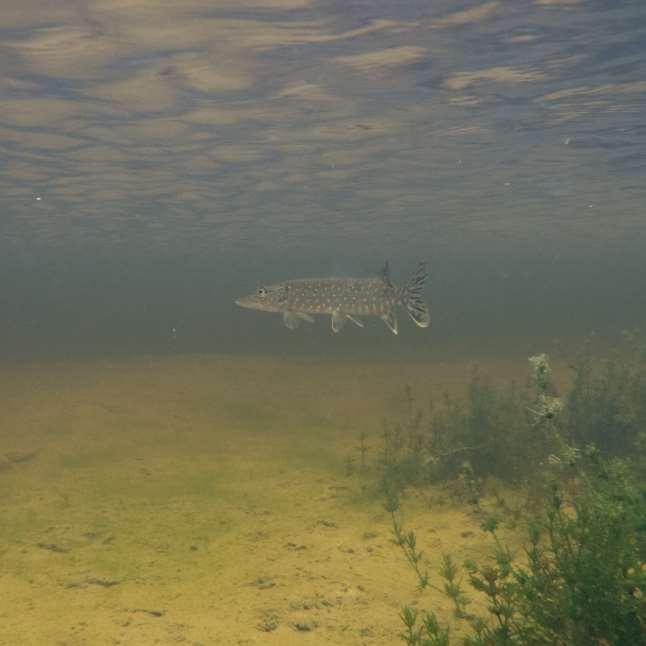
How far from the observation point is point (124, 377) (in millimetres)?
22719

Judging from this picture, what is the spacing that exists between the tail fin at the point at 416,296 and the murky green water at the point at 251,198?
4.36 feet

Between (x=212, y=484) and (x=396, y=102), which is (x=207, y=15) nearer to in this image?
(x=396, y=102)

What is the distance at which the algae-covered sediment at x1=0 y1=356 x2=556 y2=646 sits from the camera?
18.1 ft

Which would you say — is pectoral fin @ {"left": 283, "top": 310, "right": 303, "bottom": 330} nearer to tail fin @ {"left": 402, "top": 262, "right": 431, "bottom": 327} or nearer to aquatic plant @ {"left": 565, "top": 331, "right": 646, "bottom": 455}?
tail fin @ {"left": 402, "top": 262, "right": 431, "bottom": 327}

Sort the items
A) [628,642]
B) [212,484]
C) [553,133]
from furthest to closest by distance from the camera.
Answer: [553,133] → [212,484] → [628,642]

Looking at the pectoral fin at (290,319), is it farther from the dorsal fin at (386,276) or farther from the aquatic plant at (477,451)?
the aquatic plant at (477,451)

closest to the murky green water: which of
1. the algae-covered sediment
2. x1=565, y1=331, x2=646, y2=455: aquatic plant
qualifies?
the algae-covered sediment

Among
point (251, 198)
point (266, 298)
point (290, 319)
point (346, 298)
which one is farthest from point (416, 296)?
point (251, 198)

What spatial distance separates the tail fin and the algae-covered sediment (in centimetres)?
348

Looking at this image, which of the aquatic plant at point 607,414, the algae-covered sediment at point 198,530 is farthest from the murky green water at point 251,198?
the aquatic plant at point 607,414

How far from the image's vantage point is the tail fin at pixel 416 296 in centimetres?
1149

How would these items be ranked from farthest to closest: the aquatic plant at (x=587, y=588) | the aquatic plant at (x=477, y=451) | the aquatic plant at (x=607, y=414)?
1. the aquatic plant at (x=607, y=414)
2. the aquatic plant at (x=477, y=451)
3. the aquatic plant at (x=587, y=588)

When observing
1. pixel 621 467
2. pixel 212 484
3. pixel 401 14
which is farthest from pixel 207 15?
pixel 621 467

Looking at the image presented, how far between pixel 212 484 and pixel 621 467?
294 inches
